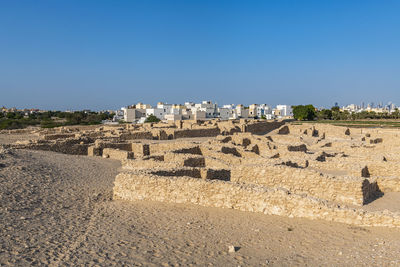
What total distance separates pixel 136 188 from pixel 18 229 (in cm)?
323

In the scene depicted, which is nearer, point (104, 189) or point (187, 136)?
point (104, 189)

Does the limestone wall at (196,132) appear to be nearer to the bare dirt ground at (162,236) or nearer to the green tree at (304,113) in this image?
the bare dirt ground at (162,236)

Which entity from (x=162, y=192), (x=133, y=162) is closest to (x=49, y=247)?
(x=162, y=192)

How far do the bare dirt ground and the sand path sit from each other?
0.02 meters

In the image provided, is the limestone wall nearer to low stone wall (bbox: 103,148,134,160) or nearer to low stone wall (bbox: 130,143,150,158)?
low stone wall (bbox: 130,143,150,158)

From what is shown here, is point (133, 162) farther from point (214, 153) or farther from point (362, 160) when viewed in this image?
point (362, 160)

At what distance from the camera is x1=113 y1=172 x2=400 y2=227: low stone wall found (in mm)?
6768

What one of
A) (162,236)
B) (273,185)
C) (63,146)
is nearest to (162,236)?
(162,236)

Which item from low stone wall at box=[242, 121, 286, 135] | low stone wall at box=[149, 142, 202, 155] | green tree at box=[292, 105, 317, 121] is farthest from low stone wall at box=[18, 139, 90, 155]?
green tree at box=[292, 105, 317, 121]

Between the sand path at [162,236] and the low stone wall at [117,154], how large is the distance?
7.08m

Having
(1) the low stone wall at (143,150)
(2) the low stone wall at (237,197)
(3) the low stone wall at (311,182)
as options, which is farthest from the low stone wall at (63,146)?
(3) the low stone wall at (311,182)

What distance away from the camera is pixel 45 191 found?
32.9 ft

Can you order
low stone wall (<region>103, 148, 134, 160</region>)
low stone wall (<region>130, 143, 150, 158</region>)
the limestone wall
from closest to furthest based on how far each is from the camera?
low stone wall (<region>103, 148, 134, 160</region>), low stone wall (<region>130, 143, 150, 158</region>), the limestone wall

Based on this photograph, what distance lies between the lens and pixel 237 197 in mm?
8109
